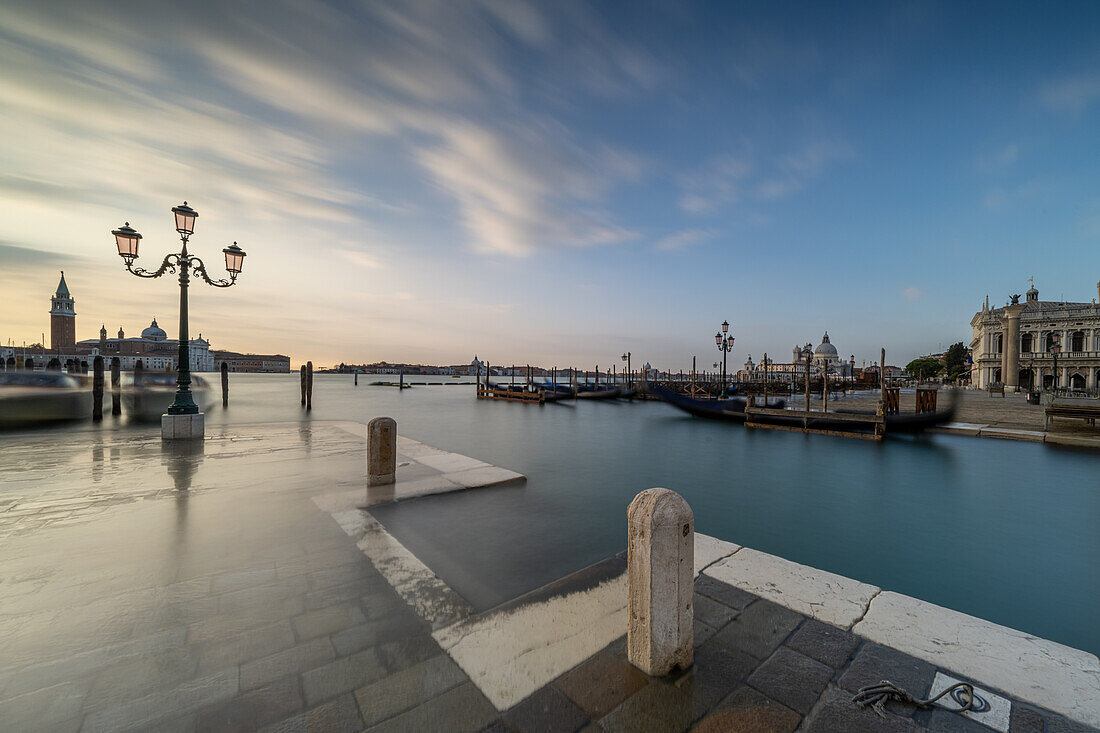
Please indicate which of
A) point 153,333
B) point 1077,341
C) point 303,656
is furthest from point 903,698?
point 153,333

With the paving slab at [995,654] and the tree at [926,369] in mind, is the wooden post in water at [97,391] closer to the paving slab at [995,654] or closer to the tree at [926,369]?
the paving slab at [995,654]

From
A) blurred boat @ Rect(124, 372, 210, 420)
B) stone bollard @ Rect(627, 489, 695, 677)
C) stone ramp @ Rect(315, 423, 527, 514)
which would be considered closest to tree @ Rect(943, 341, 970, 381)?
stone ramp @ Rect(315, 423, 527, 514)

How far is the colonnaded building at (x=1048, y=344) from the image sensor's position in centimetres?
4734

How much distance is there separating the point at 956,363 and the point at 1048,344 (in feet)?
87.8

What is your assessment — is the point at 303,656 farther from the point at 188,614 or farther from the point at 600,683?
the point at 600,683

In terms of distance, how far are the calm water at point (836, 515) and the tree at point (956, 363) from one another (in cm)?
7889

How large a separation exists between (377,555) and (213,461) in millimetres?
5290

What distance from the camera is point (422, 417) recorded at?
2419cm

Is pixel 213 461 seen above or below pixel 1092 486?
above

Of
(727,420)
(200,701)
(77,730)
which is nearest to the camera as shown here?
(77,730)

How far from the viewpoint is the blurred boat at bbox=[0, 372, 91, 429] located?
12273 mm

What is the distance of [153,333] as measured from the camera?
107 meters

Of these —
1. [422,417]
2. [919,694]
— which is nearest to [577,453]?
[919,694]

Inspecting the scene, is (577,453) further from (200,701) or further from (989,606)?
(200,701)
